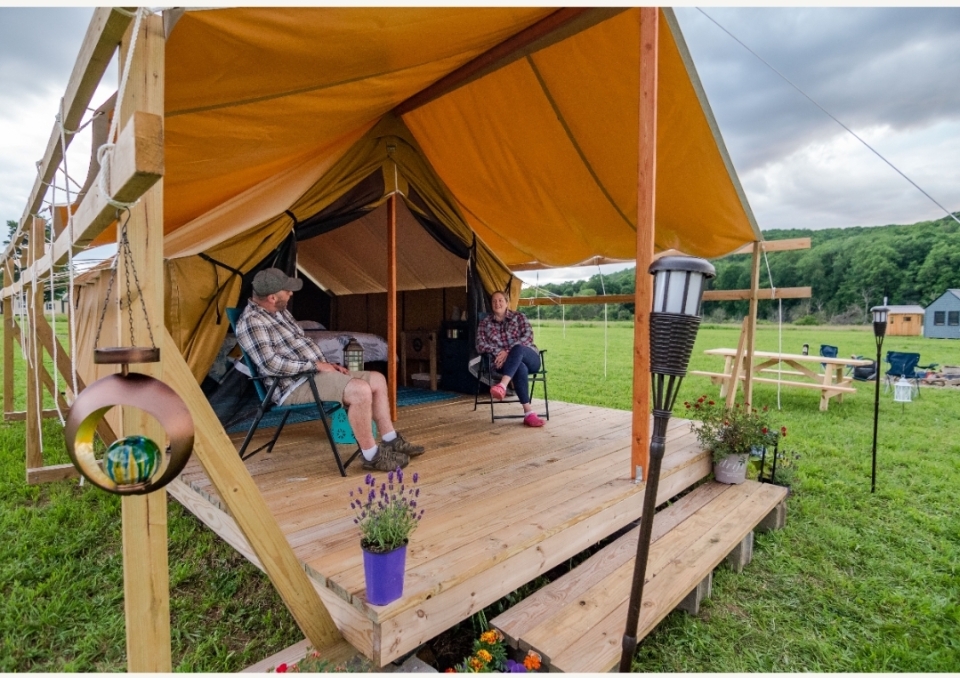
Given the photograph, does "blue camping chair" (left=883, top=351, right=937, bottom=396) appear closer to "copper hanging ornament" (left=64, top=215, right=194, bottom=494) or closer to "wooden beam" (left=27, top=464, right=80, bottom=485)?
"copper hanging ornament" (left=64, top=215, right=194, bottom=494)

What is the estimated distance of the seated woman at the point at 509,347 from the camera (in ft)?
12.7

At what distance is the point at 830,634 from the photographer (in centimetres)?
203

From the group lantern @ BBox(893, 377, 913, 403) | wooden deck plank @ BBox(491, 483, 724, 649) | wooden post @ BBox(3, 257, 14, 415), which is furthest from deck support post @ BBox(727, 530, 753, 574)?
lantern @ BBox(893, 377, 913, 403)

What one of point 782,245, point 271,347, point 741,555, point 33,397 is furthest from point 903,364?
point 33,397

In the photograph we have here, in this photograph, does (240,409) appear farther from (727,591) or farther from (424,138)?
(727,591)

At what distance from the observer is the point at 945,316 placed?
20.0m

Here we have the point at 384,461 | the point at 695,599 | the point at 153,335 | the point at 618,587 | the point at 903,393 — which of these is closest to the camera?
the point at 153,335

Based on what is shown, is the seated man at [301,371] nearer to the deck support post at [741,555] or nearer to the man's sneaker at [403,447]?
the man's sneaker at [403,447]

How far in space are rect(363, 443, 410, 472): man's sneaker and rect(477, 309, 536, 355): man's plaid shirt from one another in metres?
1.55

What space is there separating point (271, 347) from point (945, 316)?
87.8 feet

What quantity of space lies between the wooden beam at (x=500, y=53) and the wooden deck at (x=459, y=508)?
2.35 metres

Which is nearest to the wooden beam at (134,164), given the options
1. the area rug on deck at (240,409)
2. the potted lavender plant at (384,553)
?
the potted lavender plant at (384,553)

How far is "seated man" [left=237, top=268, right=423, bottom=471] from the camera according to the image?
8.66ft

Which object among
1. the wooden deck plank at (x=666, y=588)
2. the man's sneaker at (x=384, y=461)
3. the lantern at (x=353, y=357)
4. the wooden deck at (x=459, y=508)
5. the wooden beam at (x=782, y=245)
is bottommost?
the wooden deck plank at (x=666, y=588)
